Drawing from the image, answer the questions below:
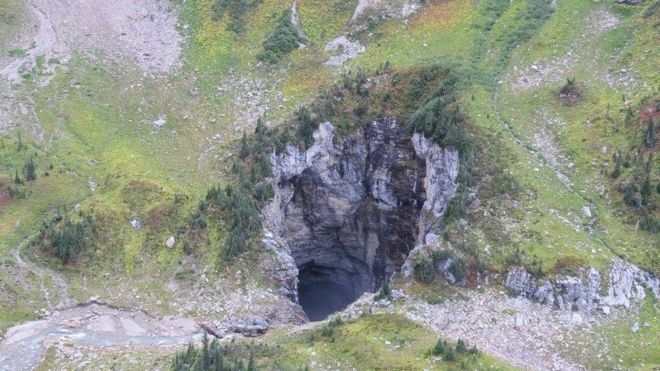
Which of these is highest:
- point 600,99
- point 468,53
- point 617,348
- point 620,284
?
point 468,53

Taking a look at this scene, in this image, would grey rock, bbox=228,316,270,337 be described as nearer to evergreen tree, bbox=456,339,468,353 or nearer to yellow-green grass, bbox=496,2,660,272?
evergreen tree, bbox=456,339,468,353

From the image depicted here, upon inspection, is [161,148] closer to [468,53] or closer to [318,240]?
[318,240]

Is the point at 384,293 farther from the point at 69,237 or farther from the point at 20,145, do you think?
the point at 20,145

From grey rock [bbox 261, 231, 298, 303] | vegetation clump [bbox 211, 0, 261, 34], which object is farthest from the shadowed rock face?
vegetation clump [bbox 211, 0, 261, 34]

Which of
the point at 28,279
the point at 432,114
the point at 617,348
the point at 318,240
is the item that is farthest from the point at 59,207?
the point at 617,348

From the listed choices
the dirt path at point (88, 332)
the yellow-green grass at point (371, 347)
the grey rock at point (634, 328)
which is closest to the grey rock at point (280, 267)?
the yellow-green grass at point (371, 347)

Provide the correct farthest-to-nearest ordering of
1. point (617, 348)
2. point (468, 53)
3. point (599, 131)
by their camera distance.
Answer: point (468, 53), point (599, 131), point (617, 348)

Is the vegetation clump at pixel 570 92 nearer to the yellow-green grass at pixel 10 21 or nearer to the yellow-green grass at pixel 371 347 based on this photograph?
the yellow-green grass at pixel 371 347
